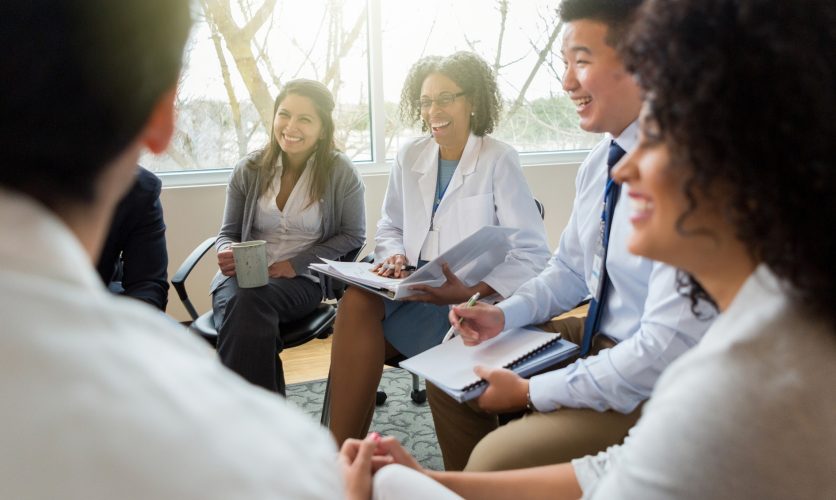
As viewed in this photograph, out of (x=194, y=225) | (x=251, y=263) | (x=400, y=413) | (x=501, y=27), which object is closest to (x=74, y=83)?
(x=251, y=263)

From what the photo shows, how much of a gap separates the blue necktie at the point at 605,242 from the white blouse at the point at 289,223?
4.44 ft

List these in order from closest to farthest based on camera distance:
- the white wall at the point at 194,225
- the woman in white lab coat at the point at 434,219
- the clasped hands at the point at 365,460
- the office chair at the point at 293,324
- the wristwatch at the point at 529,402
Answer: the clasped hands at the point at 365,460, the wristwatch at the point at 529,402, the woman in white lab coat at the point at 434,219, the office chair at the point at 293,324, the white wall at the point at 194,225

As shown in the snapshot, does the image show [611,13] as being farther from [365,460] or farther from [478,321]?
[365,460]

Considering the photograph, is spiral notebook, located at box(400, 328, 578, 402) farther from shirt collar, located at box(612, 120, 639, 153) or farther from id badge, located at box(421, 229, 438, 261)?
id badge, located at box(421, 229, 438, 261)

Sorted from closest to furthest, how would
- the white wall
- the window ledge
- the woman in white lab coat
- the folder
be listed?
the folder < the woman in white lab coat < the white wall < the window ledge

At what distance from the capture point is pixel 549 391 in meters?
1.40

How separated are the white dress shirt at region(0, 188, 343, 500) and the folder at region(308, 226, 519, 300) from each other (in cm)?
135

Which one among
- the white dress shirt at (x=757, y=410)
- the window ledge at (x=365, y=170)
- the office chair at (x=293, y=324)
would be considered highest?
the white dress shirt at (x=757, y=410)

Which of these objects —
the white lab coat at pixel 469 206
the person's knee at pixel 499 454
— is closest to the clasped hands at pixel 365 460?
the person's knee at pixel 499 454

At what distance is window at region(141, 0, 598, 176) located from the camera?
3592 mm

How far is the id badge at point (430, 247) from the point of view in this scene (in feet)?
7.80

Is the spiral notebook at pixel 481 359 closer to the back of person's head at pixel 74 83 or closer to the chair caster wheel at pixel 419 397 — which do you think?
the back of person's head at pixel 74 83

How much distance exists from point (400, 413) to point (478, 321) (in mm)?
1168

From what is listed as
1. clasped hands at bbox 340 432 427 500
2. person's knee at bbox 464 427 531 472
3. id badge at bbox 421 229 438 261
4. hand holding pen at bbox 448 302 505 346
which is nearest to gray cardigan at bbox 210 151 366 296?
id badge at bbox 421 229 438 261
